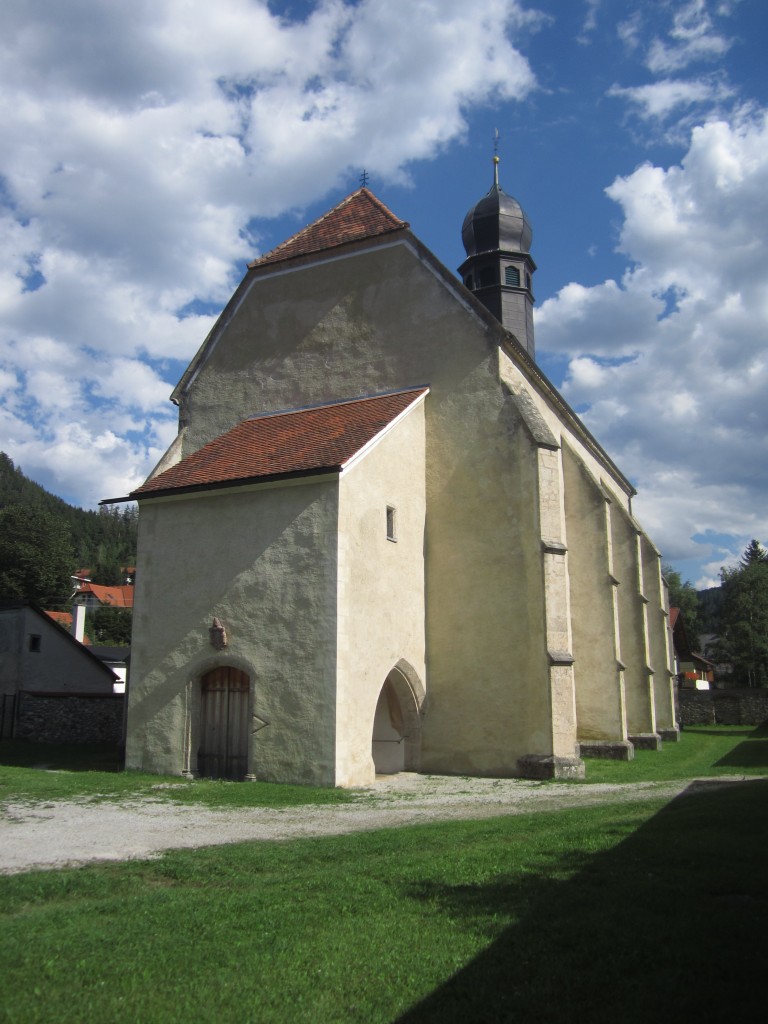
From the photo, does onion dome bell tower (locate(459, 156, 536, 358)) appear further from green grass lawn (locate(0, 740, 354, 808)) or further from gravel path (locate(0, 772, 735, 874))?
green grass lawn (locate(0, 740, 354, 808))

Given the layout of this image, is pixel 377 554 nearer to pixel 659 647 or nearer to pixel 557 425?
pixel 557 425

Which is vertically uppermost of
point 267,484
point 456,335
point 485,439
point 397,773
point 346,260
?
point 346,260

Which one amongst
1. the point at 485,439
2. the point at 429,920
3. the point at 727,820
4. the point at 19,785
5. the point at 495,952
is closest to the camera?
the point at 495,952

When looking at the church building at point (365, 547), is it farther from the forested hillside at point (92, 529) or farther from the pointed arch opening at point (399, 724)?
the forested hillside at point (92, 529)

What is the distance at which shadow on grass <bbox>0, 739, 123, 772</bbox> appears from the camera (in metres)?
17.2

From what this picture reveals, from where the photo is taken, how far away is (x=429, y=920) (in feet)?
18.5

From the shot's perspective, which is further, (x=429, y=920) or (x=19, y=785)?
(x=19, y=785)

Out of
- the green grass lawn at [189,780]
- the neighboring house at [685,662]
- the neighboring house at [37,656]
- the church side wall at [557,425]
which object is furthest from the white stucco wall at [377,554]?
the neighboring house at [685,662]

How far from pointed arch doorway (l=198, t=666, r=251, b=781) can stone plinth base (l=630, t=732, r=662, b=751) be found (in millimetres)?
12718

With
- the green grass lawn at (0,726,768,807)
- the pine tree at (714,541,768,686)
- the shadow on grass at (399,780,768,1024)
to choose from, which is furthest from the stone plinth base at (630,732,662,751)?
the pine tree at (714,541,768,686)

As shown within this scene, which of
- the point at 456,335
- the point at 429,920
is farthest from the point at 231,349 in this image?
the point at 429,920

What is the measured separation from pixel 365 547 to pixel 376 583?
80 centimetres

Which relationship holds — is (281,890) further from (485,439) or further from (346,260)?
(346,260)

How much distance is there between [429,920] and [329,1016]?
160 centimetres
